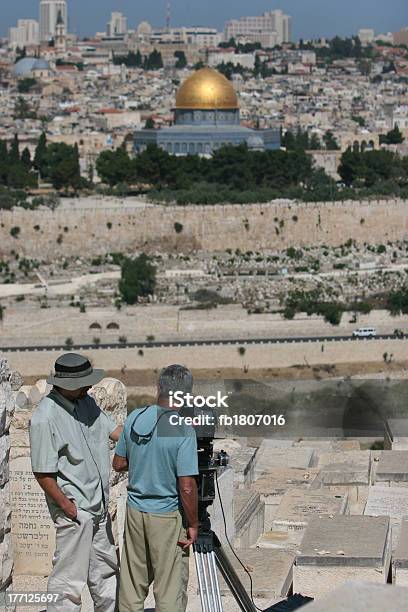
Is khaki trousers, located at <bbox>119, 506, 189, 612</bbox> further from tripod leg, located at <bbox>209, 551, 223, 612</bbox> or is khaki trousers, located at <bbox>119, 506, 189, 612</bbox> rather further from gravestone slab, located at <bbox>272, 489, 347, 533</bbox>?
gravestone slab, located at <bbox>272, 489, 347, 533</bbox>

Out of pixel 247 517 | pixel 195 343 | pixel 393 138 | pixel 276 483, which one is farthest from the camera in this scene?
pixel 393 138

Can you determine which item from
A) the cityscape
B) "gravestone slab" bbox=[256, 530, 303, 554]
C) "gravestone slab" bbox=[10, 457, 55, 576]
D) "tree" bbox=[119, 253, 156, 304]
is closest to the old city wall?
the cityscape

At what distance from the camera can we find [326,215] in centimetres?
3741

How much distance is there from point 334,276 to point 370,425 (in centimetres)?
1457

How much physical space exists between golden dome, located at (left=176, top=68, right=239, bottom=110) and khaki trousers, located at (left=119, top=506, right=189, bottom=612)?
157ft

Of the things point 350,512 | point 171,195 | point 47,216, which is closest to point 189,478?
point 350,512

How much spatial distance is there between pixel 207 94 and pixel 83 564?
157 ft

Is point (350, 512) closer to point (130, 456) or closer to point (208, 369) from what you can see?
point (130, 456)

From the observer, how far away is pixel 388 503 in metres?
8.36

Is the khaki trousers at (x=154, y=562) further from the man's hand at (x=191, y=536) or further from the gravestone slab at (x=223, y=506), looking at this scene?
the gravestone slab at (x=223, y=506)

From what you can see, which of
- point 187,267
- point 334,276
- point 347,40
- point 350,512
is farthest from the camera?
point 347,40

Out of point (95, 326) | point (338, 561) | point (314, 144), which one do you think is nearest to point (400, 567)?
point (338, 561)

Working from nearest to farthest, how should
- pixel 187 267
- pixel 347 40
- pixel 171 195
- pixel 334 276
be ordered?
pixel 334 276
pixel 187 267
pixel 171 195
pixel 347 40

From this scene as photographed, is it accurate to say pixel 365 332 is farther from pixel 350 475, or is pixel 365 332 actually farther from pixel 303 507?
pixel 303 507
